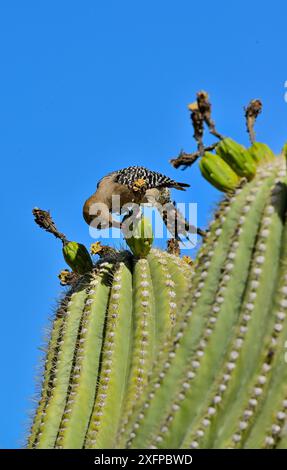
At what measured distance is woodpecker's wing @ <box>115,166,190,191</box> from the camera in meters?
12.2

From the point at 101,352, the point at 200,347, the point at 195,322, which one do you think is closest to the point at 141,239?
the point at 101,352

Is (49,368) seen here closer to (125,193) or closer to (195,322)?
(195,322)

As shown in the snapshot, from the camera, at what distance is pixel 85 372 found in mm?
5465

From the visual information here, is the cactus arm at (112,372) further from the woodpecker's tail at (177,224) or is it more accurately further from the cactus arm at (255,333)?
the cactus arm at (255,333)

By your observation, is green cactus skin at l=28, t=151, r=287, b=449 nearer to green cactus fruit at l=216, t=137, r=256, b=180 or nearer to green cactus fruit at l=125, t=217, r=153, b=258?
green cactus fruit at l=216, t=137, r=256, b=180

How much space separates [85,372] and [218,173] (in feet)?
5.44

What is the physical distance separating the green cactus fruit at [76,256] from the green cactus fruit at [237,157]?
2306mm

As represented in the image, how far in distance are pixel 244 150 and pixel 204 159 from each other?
0.22 meters

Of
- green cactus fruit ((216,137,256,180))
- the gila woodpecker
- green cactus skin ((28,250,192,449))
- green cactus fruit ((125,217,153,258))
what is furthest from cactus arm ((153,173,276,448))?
the gila woodpecker

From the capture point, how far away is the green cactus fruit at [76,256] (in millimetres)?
6602

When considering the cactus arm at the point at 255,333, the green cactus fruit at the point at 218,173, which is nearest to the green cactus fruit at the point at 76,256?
the green cactus fruit at the point at 218,173
